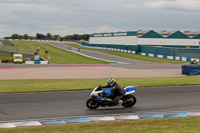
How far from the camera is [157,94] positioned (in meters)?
18.2

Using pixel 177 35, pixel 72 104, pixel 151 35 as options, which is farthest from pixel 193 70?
pixel 177 35

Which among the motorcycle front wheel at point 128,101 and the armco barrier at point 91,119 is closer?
the armco barrier at point 91,119

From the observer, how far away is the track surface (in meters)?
12.8

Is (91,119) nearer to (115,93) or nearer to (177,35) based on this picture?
(115,93)

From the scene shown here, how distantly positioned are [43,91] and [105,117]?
8554mm

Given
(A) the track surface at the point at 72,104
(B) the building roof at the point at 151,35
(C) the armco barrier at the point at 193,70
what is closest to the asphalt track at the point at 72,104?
(A) the track surface at the point at 72,104

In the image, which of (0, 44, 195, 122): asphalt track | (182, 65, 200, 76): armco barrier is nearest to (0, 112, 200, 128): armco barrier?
(0, 44, 195, 122): asphalt track

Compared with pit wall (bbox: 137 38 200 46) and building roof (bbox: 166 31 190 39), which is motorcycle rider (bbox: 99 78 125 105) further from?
building roof (bbox: 166 31 190 39)

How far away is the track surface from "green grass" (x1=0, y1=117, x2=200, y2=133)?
2.00 metres

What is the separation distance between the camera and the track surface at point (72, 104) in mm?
12755

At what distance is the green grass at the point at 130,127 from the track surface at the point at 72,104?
200 cm

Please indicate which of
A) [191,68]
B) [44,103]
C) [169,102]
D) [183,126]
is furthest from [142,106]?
[191,68]

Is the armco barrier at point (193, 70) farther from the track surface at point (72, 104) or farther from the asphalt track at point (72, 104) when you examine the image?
the track surface at point (72, 104)

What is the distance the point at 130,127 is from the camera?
33.3ft
